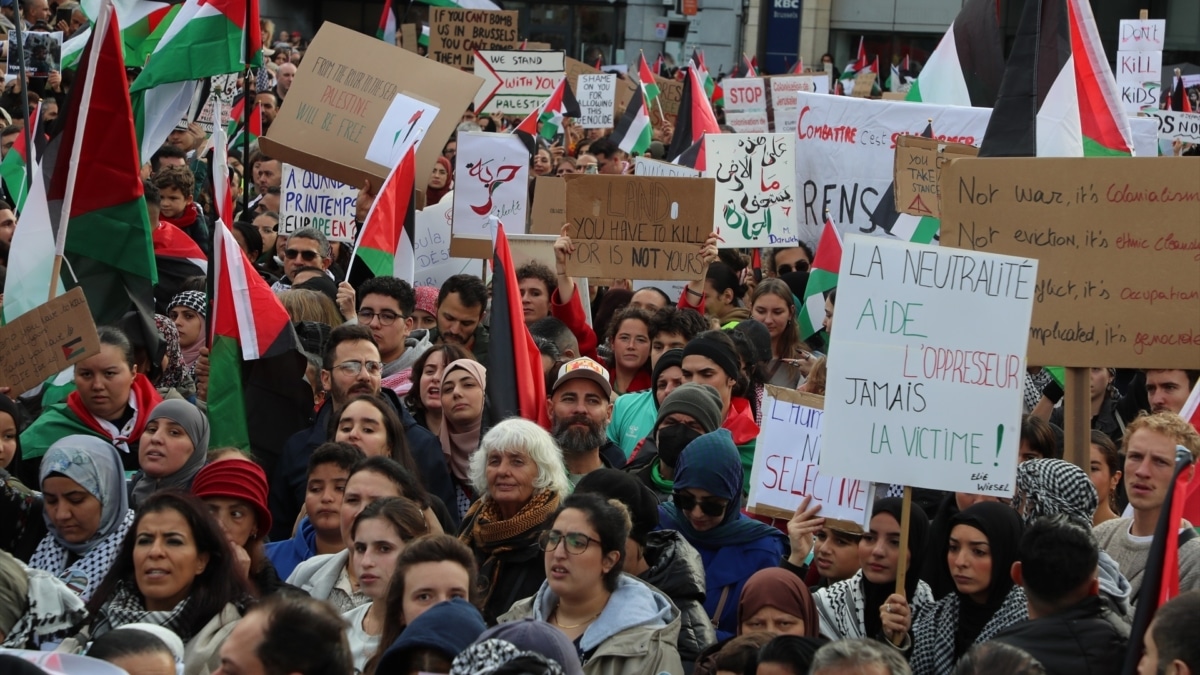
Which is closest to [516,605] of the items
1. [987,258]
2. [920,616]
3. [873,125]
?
[920,616]

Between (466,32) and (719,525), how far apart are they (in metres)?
11.8

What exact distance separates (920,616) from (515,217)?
216 inches

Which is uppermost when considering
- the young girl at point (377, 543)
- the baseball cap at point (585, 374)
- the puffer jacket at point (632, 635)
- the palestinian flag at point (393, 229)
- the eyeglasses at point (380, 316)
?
the palestinian flag at point (393, 229)

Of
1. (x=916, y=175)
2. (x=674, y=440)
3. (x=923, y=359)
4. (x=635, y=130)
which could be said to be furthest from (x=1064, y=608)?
(x=635, y=130)

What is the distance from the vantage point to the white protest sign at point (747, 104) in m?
16.2

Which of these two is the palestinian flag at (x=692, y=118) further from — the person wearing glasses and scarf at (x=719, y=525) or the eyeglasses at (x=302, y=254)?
the person wearing glasses and scarf at (x=719, y=525)

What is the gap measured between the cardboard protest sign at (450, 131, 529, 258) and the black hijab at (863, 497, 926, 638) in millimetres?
4848

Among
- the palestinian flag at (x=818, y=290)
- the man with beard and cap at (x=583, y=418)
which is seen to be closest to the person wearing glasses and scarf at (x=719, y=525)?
the man with beard and cap at (x=583, y=418)

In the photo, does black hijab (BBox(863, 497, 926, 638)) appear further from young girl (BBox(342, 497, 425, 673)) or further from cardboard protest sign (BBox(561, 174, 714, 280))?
cardboard protest sign (BBox(561, 174, 714, 280))

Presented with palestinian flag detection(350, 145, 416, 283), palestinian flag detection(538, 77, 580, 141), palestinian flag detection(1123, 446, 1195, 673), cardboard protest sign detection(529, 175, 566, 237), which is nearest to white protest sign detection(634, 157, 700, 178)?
cardboard protest sign detection(529, 175, 566, 237)

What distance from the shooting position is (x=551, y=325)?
778 cm

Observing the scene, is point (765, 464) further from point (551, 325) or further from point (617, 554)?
point (551, 325)

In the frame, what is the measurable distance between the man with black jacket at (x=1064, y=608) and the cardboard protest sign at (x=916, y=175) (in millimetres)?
5107

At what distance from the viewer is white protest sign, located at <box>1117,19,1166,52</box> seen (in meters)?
15.2
